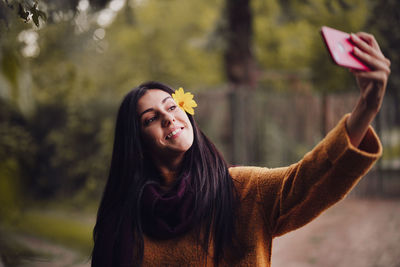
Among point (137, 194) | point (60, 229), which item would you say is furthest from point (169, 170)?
point (60, 229)

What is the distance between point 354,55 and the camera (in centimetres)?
127

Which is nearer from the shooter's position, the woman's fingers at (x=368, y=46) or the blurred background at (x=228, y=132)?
the woman's fingers at (x=368, y=46)

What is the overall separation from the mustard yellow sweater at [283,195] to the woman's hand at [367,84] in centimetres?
4

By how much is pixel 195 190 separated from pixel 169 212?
0.15 metres

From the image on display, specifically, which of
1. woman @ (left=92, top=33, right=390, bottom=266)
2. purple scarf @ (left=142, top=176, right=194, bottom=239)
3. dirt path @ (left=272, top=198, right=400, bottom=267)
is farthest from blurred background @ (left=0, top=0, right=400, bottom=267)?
purple scarf @ (left=142, top=176, right=194, bottom=239)

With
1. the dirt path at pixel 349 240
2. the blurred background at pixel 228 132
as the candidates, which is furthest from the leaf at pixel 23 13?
the dirt path at pixel 349 240

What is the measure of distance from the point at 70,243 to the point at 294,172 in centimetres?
563

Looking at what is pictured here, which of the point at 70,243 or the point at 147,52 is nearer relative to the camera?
the point at 70,243

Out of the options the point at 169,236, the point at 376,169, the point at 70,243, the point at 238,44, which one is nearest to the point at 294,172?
the point at 169,236

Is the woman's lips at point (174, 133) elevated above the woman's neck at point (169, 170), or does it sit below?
above

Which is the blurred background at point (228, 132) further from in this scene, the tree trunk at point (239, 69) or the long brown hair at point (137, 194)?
the long brown hair at point (137, 194)

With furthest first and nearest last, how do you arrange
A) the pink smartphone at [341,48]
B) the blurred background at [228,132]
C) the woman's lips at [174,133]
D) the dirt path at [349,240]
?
the blurred background at [228,132] < the dirt path at [349,240] < the woman's lips at [174,133] < the pink smartphone at [341,48]

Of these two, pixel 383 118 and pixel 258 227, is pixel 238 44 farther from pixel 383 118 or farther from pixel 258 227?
pixel 258 227

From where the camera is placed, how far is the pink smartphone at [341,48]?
47.3 inches
